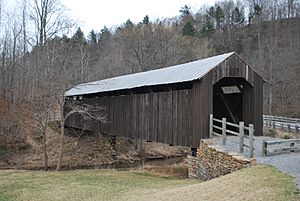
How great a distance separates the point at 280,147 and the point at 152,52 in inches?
1104

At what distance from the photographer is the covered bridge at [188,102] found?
44.8 ft

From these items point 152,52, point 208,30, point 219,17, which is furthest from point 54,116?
point 219,17

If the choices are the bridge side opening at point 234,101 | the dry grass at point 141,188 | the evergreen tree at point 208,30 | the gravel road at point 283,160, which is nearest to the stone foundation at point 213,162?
the gravel road at point 283,160

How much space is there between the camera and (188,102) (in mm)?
14234

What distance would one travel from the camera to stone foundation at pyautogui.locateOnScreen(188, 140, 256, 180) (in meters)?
9.99

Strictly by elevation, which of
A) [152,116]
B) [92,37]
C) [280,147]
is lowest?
[280,147]

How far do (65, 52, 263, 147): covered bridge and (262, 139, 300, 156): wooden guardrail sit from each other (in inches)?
124

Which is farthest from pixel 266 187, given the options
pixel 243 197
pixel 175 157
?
pixel 175 157

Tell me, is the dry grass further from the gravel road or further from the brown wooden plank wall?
the brown wooden plank wall

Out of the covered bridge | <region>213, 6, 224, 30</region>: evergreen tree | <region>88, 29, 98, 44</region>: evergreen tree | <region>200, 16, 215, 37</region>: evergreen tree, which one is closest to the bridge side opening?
the covered bridge

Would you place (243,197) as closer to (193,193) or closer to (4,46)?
(193,193)

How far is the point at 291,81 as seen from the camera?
34594mm

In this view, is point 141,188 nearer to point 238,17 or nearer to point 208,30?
point 208,30

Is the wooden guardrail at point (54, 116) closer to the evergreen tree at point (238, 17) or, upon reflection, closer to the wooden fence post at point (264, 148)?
the wooden fence post at point (264, 148)
